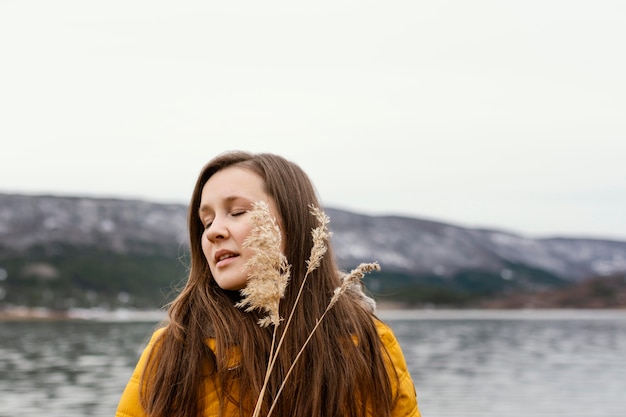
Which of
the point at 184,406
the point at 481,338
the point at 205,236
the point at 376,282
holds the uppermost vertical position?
the point at 205,236

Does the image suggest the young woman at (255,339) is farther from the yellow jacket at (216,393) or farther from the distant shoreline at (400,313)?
the distant shoreline at (400,313)

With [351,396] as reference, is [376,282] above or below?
below

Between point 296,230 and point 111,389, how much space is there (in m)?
27.6

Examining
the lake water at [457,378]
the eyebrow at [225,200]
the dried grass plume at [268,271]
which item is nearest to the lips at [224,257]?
the eyebrow at [225,200]

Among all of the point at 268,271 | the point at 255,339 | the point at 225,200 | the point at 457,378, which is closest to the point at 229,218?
the point at 225,200

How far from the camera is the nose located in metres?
2.40

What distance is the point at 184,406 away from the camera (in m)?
2.28

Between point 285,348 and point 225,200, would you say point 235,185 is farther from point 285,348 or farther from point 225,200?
point 285,348

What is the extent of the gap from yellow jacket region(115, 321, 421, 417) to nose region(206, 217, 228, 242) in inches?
10.9

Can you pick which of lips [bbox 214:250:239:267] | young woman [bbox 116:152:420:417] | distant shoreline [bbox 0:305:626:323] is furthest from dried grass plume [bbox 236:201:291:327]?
distant shoreline [bbox 0:305:626:323]

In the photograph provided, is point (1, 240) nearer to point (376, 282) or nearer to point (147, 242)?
point (147, 242)

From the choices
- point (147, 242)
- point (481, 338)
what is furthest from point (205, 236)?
point (147, 242)

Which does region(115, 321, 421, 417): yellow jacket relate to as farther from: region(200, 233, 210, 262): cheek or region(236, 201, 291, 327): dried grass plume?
region(236, 201, 291, 327): dried grass plume

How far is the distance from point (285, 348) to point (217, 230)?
13.9 inches
